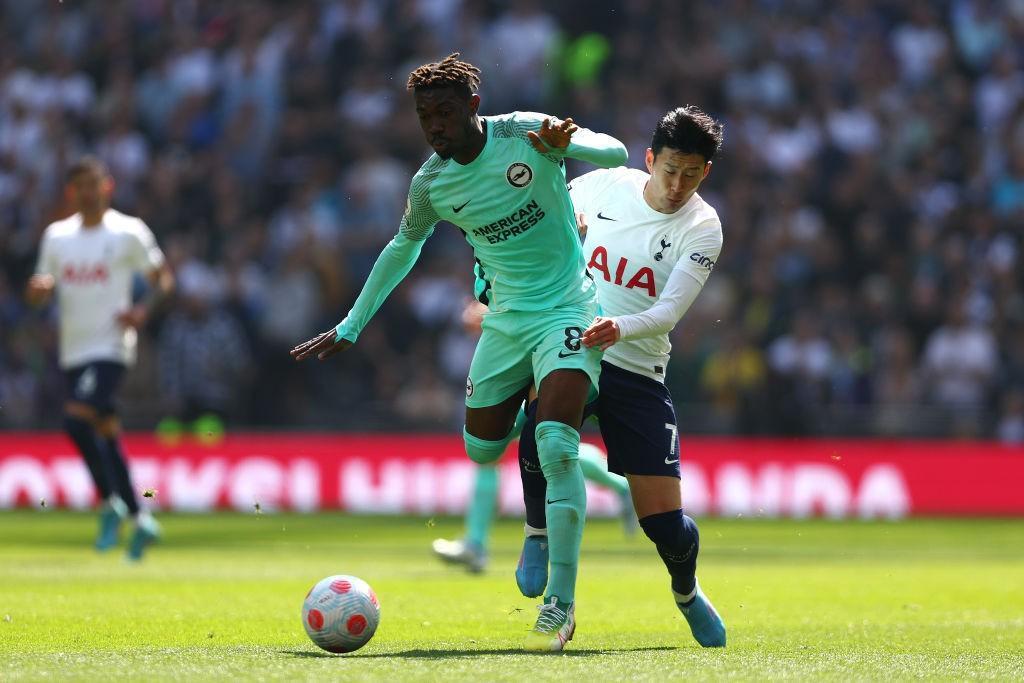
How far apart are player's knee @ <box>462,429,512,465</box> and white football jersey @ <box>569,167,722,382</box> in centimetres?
65

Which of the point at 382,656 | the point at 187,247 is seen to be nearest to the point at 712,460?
the point at 187,247

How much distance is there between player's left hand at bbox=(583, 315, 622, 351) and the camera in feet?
22.0

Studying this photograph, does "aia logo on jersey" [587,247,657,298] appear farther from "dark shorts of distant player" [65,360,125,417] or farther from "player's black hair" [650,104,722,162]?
"dark shorts of distant player" [65,360,125,417]

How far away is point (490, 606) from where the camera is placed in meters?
9.02

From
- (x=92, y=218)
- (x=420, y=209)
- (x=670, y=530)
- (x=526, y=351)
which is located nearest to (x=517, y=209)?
(x=420, y=209)

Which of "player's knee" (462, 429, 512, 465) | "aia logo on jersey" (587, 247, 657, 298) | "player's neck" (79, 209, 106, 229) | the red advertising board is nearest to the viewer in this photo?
"player's knee" (462, 429, 512, 465)

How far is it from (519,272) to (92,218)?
20.2ft

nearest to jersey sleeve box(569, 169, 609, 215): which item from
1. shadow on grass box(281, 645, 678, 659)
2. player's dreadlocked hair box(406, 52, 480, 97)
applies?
player's dreadlocked hair box(406, 52, 480, 97)

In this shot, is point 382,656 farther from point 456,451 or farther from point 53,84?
point 53,84

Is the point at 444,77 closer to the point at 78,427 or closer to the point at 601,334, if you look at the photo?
the point at 601,334

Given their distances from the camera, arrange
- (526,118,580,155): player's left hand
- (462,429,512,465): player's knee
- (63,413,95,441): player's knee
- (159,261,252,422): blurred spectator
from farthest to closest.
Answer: (159,261,252,422): blurred spectator → (63,413,95,441): player's knee → (462,429,512,465): player's knee → (526,118,580,155): player's left hand

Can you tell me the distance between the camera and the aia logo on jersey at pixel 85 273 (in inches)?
490

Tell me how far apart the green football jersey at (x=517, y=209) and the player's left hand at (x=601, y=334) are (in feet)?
1.46

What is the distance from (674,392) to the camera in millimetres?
18922
